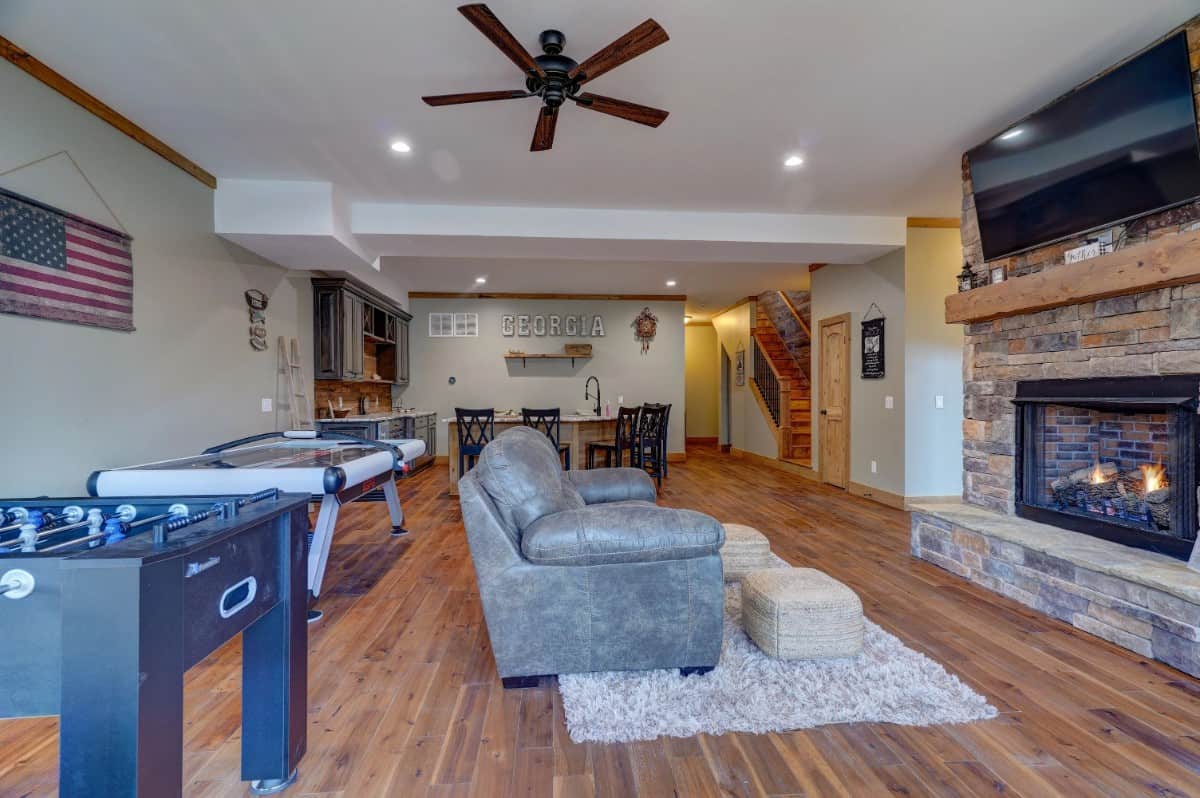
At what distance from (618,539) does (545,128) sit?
219cm

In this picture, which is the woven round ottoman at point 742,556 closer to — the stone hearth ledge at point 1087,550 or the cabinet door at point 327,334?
the stone hearth ledge at point 1087,550

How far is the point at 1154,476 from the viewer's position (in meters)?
2.86

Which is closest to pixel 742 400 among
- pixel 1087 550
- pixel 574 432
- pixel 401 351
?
pixel 574 432

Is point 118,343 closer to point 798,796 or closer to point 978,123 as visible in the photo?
point 798,796

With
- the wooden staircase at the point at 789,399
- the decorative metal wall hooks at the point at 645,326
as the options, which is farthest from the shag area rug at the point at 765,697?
the decorative metal wall hooks at the point at 645,326

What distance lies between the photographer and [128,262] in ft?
10.4

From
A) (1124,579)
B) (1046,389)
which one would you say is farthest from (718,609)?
(1046,389)

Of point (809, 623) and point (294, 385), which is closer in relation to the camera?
point (809, 623)

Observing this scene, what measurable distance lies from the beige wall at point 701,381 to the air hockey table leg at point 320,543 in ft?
29.8

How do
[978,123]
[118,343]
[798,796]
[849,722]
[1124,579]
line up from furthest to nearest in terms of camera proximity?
[978,123], [118,343], [1124,579], [849,722], [798,796]

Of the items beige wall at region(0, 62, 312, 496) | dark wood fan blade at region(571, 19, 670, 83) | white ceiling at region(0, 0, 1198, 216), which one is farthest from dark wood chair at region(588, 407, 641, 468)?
dark wood fan blade at region(571, 19, 670, 83)

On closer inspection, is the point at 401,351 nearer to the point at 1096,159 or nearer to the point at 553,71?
the point at 553,71

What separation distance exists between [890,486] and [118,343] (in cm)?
629

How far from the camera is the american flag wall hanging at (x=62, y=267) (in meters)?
2.50
